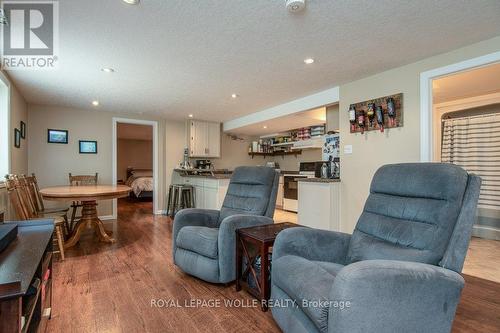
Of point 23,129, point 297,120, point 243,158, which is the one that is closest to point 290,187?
point 297,120

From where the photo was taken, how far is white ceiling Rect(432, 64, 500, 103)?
3.05 metres

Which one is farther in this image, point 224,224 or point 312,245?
point 224,224

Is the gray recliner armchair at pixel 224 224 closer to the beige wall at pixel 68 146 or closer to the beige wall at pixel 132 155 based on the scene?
the beige wall at pixel 68 146

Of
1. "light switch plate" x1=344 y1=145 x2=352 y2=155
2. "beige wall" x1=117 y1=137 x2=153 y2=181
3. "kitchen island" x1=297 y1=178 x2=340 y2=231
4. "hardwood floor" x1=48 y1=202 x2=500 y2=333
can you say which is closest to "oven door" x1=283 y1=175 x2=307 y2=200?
"kitchen island" x1=297 y1=178 x2=340 y2=231

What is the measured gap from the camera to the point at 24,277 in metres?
0.94

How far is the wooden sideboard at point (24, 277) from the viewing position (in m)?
0.82

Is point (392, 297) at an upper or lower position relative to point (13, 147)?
lower

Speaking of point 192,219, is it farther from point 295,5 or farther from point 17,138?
point 17,138

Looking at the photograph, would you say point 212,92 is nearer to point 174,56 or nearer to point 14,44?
point 174,56

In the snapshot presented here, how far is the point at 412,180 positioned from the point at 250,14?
1600mm

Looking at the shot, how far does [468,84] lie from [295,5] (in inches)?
123

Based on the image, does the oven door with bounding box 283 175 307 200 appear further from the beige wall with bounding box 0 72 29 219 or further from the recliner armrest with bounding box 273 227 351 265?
the beige wall with bounding box 0 72 29 219

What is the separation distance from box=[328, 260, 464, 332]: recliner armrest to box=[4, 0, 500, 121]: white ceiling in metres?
1.72

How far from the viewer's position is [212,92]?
3826mm
